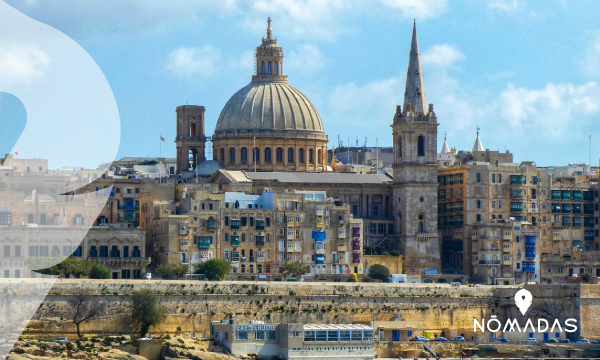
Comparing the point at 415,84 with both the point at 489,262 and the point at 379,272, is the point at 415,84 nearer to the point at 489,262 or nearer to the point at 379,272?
the point at 489,262

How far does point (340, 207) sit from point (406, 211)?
6024 mm

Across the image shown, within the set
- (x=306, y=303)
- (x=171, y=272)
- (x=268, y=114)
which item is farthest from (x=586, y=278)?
(x=171, y=272)

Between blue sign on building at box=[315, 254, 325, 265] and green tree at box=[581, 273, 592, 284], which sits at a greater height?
blue sign on building at box=[315, 254, 325, 265]

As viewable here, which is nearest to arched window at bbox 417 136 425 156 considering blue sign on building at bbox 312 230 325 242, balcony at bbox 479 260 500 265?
balcony at bbox 479 260 500 265

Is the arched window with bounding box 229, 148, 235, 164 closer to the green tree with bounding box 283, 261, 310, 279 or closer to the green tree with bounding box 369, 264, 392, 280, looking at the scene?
the green tree with bounding box 283, 261, 310, 279

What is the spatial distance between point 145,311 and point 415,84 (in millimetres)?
28871

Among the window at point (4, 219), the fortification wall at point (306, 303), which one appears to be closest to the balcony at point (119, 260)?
the fortification wall at point (306, 303)

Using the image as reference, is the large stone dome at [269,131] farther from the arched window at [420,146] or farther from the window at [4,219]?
the window at [4,219]

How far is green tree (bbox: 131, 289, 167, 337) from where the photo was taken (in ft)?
203

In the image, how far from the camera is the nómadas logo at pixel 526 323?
227ft

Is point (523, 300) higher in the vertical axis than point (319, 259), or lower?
lower

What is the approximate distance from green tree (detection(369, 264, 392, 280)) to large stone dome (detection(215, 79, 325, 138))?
1590 cm

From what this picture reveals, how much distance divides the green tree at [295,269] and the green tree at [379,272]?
4.21 m

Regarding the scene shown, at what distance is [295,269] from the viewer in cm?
7144
